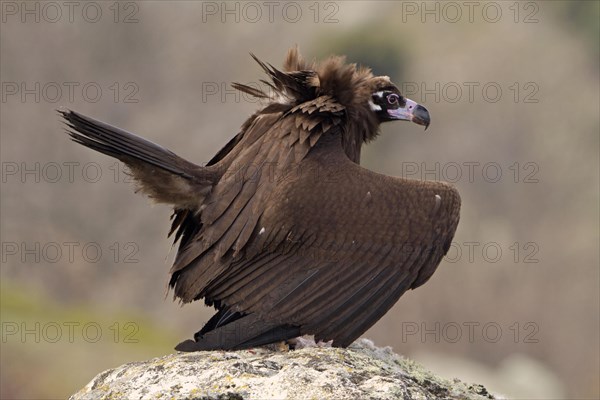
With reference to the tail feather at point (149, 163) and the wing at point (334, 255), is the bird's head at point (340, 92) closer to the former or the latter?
the wing at point (334, 255)

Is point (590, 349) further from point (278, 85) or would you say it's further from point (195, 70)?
point (278, 85)

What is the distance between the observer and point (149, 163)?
312 inches

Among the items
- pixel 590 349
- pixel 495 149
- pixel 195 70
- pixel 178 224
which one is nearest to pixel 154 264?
pixel 195 70

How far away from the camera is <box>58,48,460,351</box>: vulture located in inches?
294

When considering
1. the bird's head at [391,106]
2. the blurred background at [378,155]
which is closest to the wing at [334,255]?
the bird's head at [391,106]

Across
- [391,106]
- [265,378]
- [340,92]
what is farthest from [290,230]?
[391,106]

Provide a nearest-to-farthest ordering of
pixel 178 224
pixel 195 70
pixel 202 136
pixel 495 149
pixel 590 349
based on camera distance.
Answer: pixel 178 224 < pixel 590 349 < pixel 495 149 < pixel 202 136 < pixel 195 70

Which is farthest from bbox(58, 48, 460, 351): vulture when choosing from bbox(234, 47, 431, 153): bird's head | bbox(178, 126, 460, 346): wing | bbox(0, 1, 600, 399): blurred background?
bbox(0, 1, 600, 399): blurred background

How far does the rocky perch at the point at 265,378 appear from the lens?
639cm

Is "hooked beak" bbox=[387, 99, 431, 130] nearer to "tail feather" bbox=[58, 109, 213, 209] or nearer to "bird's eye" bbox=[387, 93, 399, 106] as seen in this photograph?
"bird's eye" bbox=[387, 93, 399, 106]

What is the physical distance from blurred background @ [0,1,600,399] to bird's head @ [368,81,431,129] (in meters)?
13.7

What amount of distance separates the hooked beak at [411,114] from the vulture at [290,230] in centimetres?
95

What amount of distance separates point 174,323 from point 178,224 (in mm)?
19901

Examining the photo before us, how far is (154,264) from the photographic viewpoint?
31281mm
